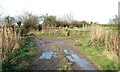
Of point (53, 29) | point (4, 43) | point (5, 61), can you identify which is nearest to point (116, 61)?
point (5, 61)

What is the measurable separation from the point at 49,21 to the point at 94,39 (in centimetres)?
2490

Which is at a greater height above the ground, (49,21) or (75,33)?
(49,21)

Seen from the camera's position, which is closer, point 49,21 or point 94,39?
point 94,39

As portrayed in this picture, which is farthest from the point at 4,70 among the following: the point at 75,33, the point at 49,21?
the point at 49,21

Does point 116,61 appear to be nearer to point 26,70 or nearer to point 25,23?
point 26,70

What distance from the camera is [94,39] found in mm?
9961

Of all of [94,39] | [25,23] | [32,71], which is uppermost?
[25,23]

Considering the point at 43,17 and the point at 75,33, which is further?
the point at 43,17

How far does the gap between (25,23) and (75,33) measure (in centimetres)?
1290

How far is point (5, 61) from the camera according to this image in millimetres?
5070

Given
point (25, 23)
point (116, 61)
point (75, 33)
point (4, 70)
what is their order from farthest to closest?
1. point (25, 23)
2. point (75, 33)
3. point (116, 61)
4. point (4, 70)

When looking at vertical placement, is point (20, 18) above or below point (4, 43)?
above

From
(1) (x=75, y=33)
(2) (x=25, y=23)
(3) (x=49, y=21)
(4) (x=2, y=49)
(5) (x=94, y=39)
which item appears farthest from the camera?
(3) (x=49, y=21)

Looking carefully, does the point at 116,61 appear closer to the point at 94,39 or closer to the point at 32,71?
the point at 32,71
